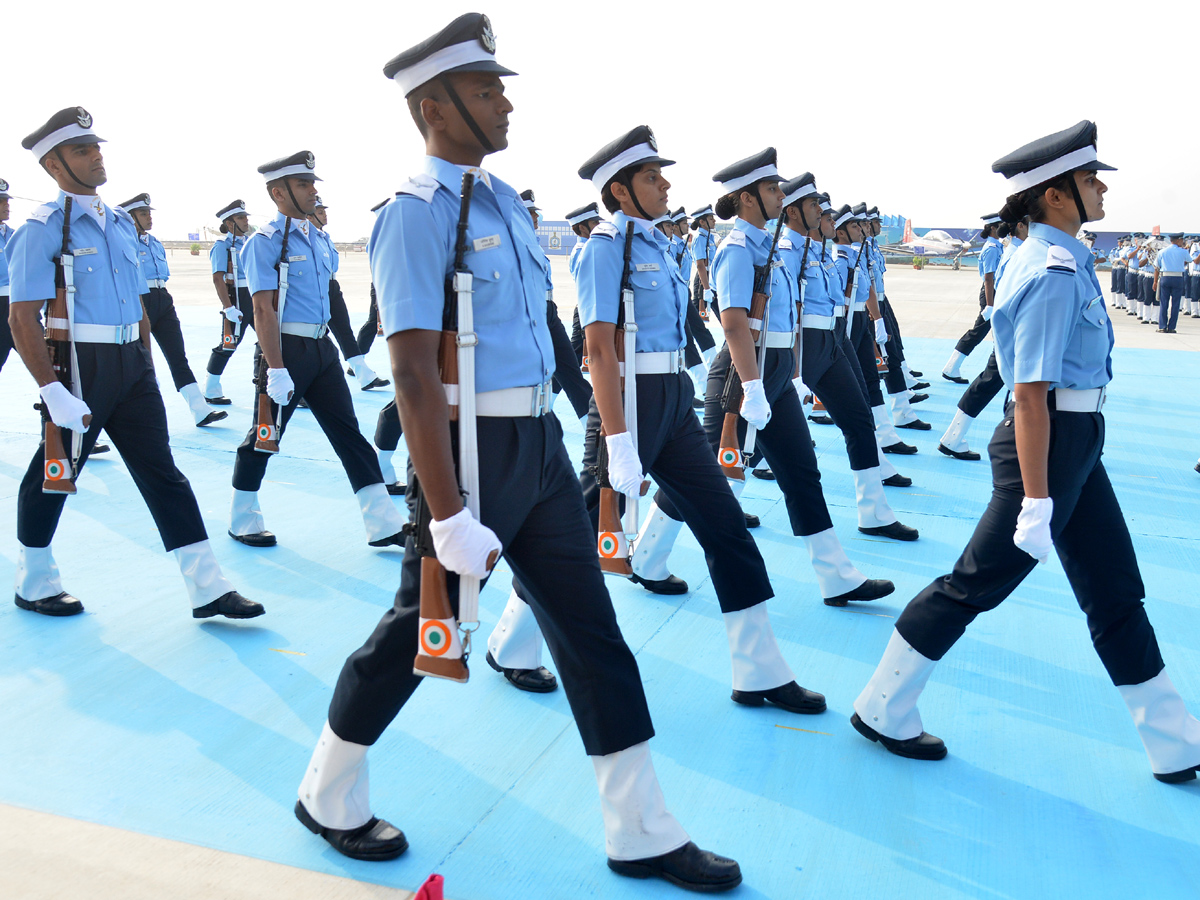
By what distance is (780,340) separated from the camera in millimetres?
4836

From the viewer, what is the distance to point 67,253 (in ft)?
13.3

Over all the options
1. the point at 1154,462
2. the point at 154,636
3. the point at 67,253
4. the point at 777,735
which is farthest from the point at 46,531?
the point at 1154,462

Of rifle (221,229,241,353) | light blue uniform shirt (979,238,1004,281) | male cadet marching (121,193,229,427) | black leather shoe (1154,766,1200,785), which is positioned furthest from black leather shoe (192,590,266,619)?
light blue uniform shirt (979,238,1004,281)

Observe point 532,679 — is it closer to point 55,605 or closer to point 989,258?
point 55,605

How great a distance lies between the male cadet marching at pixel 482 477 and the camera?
2162 millimetres

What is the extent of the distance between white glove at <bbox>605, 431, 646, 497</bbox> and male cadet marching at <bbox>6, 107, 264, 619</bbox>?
1.86m

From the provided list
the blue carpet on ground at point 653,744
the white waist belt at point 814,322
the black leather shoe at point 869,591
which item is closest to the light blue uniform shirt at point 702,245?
the white waist belt at point 814,322

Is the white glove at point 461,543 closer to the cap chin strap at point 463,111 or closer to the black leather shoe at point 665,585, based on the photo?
the cap chin strap at point 463,111

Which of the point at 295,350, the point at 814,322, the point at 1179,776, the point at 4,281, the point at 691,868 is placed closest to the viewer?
the point at 691,868

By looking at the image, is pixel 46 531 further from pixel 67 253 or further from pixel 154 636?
pixel 67 253

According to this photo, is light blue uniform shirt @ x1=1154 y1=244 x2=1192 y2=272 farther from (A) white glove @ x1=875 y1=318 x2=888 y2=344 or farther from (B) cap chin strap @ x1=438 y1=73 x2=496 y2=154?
(B) cap chin strap @ x1=438 y1=73 x2=496 y2=154

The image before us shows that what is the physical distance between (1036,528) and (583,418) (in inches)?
147

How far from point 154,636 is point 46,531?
0.76m

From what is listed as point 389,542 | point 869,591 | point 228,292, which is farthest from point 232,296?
point 869,591
